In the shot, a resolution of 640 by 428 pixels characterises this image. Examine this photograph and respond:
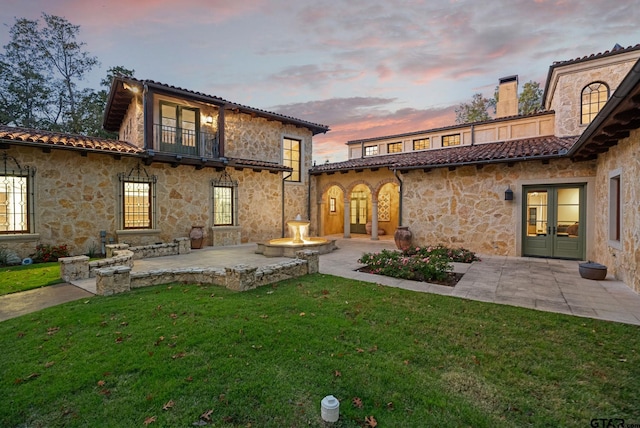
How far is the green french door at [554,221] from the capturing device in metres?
8.45

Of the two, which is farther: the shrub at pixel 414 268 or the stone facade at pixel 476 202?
the stone facade at pixel 476 202

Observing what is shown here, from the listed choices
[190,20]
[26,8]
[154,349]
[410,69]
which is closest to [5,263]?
[154,349]

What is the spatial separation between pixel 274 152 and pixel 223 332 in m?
11.3

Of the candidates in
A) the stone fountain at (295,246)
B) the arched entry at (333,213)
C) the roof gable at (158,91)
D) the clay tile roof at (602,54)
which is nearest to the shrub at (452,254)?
the stone fountain at (295,246)

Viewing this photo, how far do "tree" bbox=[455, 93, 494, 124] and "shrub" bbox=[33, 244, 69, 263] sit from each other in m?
29.2

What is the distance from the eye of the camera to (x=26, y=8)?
53.4 ft

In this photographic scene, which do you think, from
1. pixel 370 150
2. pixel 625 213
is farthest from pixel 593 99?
pixel 370 150

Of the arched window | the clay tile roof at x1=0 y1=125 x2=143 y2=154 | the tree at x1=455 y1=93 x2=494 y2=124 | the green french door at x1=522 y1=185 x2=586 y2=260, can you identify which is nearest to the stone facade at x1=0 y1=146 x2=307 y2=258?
the clay tile roof at x1=0 y1=125 x2=143 y2=154

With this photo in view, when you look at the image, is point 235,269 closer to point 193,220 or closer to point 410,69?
point 193,220

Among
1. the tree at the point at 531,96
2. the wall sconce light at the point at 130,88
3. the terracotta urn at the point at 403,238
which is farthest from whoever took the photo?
the tree at the point at 531,96

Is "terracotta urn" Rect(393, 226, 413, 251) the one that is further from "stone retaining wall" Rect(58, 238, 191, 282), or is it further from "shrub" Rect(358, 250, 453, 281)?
"stone retaining wall" Rect(58, 238, 191, 282)

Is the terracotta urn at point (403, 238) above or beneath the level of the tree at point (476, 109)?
beneath

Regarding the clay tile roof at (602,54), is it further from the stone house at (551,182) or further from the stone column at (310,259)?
the stone column at (310,259)

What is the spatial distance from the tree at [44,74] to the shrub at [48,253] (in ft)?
48.6
